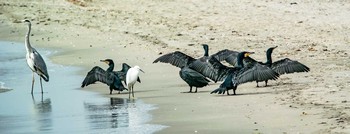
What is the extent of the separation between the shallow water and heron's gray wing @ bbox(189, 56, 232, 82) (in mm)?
1551

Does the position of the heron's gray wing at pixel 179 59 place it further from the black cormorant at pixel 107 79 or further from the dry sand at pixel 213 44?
the black cormorant at pixel 107 79

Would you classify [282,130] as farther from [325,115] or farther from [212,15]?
[212,15]

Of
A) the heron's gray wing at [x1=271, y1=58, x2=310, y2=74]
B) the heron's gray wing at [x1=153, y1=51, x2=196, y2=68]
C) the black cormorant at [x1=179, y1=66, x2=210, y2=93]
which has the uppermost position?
A: the heron's gray wing at [x1=153, y1=51, x2=196, y2=68]

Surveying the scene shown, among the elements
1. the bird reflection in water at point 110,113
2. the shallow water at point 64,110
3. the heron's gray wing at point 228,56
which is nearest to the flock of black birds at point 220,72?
the shallow water at point 64,110

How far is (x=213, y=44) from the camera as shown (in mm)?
23875

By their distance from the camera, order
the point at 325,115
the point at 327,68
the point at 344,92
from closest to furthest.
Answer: the point at 325,115
the point at 344,92
the point at 327,68

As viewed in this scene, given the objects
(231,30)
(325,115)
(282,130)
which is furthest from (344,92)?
(231,30)

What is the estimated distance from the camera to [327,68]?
58.9 feet

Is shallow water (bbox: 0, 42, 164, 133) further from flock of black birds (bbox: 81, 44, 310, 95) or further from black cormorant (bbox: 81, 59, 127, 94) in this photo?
flock of black birds (bbox: 81, 44, 310, 95)

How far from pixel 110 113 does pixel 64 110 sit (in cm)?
116

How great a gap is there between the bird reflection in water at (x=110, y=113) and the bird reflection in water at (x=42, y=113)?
61 cm

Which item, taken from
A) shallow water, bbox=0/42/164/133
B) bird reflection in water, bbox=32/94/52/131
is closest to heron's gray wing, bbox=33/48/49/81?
shallow water, bbox=0/42/164/133

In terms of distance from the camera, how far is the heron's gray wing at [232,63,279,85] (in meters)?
15.4

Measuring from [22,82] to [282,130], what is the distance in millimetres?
9983
